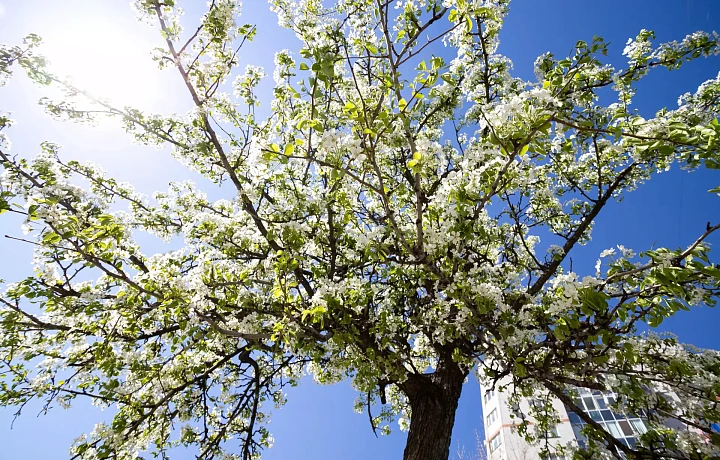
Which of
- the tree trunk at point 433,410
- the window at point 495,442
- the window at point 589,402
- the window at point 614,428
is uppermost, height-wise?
the window at point 589,402

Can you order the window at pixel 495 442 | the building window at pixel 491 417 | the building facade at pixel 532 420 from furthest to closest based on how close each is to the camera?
the building window at pixel 491 417 → the window at pixel 495 442 → the building facade at pixel 532 420

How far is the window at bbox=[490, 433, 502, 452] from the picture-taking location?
93.2 ft

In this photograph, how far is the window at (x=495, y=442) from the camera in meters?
28.4

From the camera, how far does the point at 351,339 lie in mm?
4156

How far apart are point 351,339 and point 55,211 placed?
3.28 meters

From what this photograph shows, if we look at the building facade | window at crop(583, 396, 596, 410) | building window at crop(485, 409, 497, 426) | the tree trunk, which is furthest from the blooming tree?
building window at crop(485, 409, 497, 426)

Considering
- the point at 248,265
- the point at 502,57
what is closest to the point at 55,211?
the point at 248,265

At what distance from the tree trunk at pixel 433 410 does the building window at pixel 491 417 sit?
29030 mm

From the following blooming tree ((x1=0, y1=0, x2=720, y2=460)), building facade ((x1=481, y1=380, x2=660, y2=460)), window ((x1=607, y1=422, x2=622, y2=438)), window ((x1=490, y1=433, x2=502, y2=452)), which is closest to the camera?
blooming tree ((x1=0, y1=0, x2=720, y2=460))

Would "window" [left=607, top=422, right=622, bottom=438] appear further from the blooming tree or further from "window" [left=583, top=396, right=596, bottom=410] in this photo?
the blooming tree

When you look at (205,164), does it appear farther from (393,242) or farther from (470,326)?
(470,326)

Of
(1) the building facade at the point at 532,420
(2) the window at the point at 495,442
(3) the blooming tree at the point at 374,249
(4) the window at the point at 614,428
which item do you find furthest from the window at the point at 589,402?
(3) the blooming tree at the point at 374,249

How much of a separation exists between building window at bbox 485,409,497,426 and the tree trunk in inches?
1143

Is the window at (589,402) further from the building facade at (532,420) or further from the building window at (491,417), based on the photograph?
the building window at (491,417)
